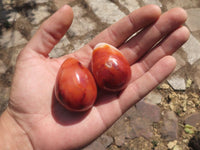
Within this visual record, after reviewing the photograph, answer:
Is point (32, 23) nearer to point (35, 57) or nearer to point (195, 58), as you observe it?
point (35, 57)

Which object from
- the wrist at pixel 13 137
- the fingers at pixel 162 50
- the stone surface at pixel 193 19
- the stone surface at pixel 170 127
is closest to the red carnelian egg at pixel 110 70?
the fingers at pixel 162 50

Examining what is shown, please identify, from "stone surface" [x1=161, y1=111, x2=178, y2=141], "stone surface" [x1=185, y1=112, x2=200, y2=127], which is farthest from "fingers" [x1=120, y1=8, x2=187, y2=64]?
"stone surface" [x1=185, y1=112, x2=200, y2=127]

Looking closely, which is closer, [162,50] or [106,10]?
[162,50]

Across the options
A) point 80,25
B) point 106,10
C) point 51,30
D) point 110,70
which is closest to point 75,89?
point 110,70

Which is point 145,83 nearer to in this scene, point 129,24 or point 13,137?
point 129,24

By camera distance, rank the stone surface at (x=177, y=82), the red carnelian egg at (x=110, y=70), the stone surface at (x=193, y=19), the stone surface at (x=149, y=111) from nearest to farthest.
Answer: the red carnelian egg at (x=110, y=70) < the stone surface at (x=149, y=111) < the stone surface at (x=177, y=82) < the stone surface at (x=193, y=19)

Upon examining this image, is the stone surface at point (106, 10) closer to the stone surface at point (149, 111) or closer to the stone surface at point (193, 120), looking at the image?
the stone surface at point (149, 111)
